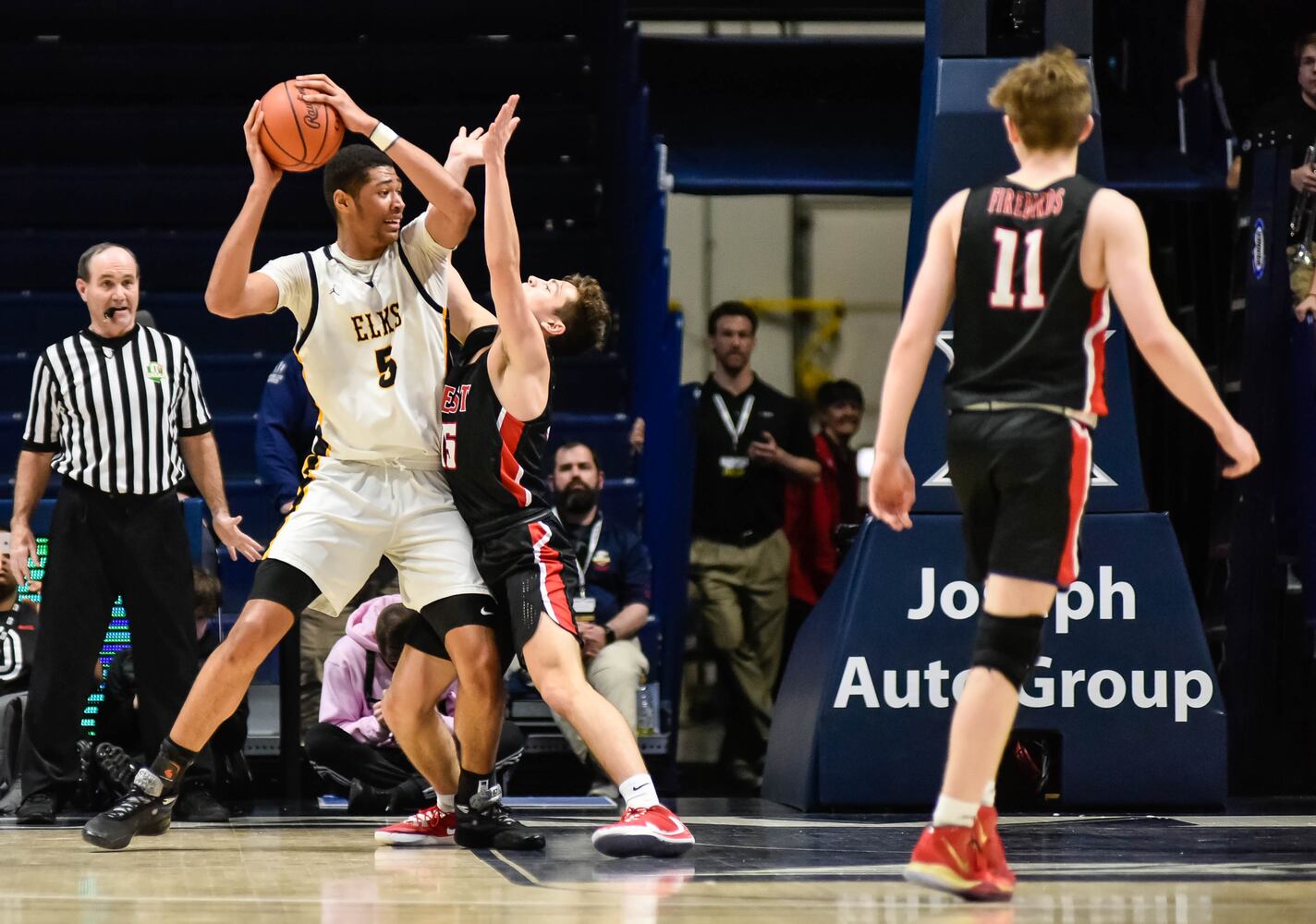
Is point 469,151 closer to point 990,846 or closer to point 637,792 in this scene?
point 637,792

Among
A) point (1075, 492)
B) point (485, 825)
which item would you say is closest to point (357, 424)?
point (485, 825)

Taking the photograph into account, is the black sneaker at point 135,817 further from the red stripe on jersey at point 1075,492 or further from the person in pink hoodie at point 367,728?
the red stripe on jersey at point 1075,492

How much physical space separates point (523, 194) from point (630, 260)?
1265 millimetres

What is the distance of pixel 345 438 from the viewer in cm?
509

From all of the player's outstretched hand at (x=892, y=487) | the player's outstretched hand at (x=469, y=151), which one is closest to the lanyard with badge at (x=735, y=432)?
Answer: the player's outstretched hand at (x=469, y=151)

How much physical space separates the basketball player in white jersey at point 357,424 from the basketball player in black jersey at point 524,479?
10cm

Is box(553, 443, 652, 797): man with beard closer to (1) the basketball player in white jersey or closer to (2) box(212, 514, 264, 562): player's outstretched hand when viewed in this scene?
(2) box(212, 514, 264, 562): player's outstretched hand

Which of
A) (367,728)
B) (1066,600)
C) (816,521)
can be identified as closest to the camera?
(1066,600)

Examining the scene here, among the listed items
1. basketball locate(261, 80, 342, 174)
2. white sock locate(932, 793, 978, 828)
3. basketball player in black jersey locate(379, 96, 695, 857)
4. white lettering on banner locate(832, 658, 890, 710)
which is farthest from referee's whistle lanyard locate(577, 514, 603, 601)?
white sock locate(932, 793, 978, 828)

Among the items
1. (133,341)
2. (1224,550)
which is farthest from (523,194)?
(1224,550)

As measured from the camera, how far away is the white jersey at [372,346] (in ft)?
16.6

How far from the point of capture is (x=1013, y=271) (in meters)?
4.00

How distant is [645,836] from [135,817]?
1466 millimetres

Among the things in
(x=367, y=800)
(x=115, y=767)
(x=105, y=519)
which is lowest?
(x=367, y=800)
